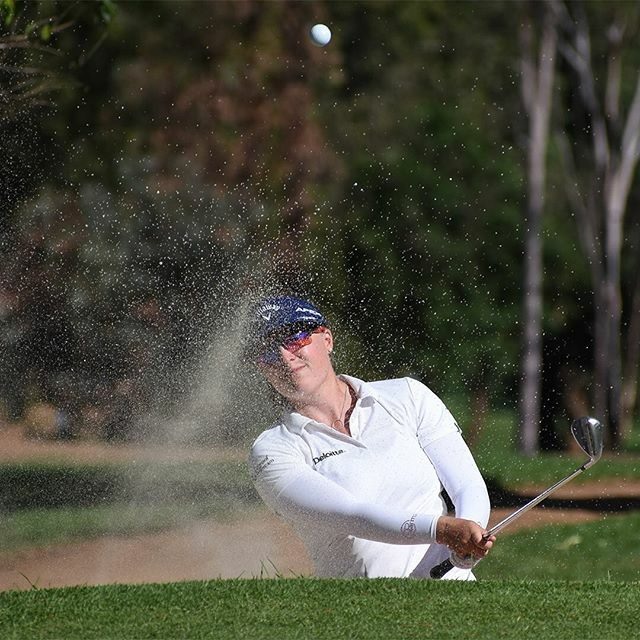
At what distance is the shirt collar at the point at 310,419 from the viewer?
4660 mm

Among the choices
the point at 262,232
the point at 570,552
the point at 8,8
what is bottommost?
the point at 570,552

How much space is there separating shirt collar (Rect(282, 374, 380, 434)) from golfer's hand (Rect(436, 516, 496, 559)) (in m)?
0.56

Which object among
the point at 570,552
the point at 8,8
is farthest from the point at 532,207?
the point at 8,8

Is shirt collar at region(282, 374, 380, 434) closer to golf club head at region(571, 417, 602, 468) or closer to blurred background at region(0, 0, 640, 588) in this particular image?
golf club head at region(571, 417, 602, 468)

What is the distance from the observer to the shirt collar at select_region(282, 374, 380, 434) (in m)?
4.66

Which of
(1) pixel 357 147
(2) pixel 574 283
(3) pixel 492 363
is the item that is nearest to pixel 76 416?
(3) pixel 492 363

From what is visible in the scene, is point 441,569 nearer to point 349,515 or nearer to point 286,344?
point 349,515

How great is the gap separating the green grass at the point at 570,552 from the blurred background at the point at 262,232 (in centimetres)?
12

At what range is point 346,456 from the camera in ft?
15.1

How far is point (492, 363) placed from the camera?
2455cm

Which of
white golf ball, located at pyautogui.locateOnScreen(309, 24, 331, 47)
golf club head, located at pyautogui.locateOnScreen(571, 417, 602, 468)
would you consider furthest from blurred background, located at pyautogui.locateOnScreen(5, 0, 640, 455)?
golf club head, located at pyautogui.locateOnScreen(571, 417, 602, 468)

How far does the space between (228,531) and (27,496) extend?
4924mm

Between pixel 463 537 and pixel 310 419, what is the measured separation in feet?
2.23

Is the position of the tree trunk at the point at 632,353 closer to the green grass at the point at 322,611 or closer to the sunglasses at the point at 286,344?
the sunglasses at the point at 286,344
